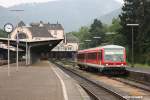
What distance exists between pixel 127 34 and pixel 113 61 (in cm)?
4819

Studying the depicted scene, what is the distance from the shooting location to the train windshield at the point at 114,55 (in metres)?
43.2

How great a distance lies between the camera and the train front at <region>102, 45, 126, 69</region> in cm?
4284

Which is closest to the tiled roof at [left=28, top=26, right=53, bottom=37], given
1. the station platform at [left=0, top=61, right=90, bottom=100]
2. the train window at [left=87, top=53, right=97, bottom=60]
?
the train window at [left=87, top=53, right=97, bottom=60]

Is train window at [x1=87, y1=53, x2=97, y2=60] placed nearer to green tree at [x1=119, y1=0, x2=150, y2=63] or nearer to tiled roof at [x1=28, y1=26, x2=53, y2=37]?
green tree at [x1=119, y1=0, x2=150, y2=63]

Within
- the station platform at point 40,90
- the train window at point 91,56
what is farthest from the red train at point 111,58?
the station platform at point 40,90

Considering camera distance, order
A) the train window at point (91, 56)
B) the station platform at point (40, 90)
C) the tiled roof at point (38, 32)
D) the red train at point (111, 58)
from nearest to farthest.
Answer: the station platform at point (40, 90) < the red train at point (111, 58) < the train window at point (91, 56) < the tiled roof at point (38, 32)

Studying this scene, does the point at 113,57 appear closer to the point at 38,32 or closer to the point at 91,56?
the point at 91,56

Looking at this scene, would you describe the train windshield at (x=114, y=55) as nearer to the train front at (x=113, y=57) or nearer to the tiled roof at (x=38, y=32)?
the train front at (x=113, y=57)

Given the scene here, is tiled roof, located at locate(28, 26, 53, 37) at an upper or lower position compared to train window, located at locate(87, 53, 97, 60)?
upper

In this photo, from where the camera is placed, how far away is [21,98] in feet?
58.7

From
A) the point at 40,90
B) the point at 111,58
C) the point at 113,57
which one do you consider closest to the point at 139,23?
the point at 113,57

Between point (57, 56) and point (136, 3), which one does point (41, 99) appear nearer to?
point (136, 3)

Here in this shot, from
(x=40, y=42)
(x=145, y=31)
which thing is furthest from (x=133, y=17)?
(x=40, y=42)

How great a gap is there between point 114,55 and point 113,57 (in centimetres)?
25
